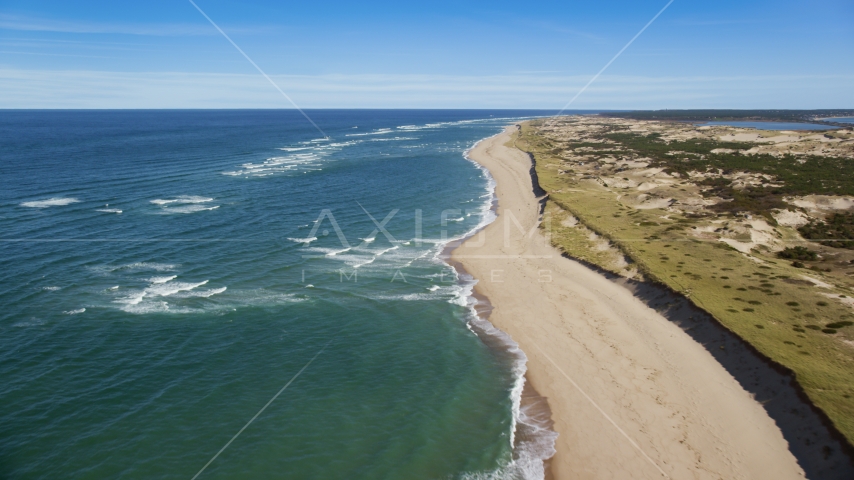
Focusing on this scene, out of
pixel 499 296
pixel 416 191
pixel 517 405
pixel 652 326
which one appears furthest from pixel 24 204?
pixel 652 326

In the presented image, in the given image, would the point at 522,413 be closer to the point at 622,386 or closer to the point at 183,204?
the point at 622,386

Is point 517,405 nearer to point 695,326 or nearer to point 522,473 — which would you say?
point 522,473

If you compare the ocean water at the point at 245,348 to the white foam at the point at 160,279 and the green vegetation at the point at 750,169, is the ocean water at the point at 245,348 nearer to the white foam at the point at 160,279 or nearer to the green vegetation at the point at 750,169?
the white foam at the point at 160,279

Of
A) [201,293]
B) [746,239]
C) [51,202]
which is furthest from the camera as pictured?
[51,202]

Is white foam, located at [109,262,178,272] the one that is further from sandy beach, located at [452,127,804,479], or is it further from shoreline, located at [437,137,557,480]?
sandy beach, located at [452,127,804,479]

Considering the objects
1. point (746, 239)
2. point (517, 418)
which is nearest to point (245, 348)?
point (517, 418)
